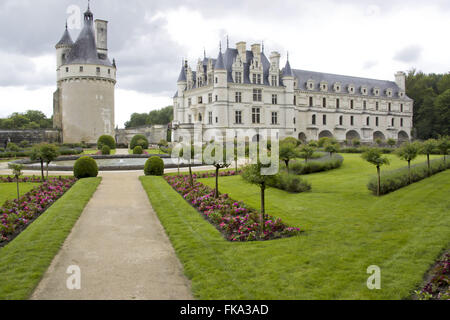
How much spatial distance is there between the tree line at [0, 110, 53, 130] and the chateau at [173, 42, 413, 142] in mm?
34616

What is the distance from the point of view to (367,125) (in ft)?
199

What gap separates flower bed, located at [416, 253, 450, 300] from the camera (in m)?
5.50

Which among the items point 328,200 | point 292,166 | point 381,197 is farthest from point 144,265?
point 292,166

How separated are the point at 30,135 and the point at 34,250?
46.6 metres

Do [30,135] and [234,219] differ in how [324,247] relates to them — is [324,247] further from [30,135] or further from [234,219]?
[30,135]

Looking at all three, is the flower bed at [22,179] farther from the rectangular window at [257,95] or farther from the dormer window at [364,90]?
the dormer window at [364,90]

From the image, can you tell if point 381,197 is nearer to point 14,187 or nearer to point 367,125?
point 14,187

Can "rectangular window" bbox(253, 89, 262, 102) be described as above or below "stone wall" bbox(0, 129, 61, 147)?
above

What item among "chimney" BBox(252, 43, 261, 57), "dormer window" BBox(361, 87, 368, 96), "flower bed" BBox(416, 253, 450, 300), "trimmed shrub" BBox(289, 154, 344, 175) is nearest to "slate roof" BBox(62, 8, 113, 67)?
"chimney" BBox(252, 43, 261, 57)

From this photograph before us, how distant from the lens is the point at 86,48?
5044 cm

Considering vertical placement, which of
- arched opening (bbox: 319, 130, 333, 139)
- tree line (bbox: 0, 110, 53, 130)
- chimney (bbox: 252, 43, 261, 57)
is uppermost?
chimney (bbox: 252, 43, 261, 57)

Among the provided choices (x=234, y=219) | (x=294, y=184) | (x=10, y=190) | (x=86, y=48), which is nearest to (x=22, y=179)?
(x=10, y=190)

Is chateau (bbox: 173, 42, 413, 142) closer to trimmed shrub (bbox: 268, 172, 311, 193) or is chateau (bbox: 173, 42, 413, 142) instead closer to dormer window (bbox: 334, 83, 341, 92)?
dormer window (bbox: 334, 83, 341, 92)

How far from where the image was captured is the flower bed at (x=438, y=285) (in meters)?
5.50
